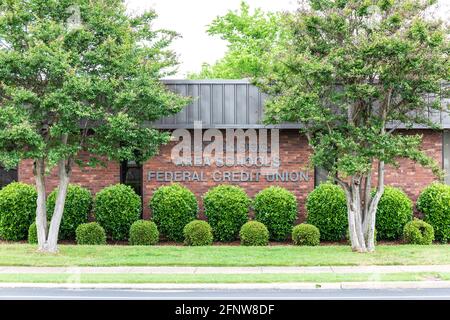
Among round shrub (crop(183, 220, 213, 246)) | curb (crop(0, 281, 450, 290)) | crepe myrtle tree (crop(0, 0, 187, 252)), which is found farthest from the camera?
round shrub (crop(183, 220, 213, 246))

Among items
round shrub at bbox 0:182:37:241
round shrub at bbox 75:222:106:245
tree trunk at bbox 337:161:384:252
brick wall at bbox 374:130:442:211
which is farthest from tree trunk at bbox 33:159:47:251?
brick wall at bbox 374:130:442:211

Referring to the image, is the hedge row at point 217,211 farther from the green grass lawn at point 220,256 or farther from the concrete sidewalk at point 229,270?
the concrete sidewalk at point 229,270

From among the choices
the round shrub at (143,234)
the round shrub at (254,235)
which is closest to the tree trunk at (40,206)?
the round shrub at (143,234)

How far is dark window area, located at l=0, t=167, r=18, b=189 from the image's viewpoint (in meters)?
20.1

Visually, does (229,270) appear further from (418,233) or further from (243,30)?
(243,30)

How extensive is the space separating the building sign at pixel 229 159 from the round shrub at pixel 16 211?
3382 mm

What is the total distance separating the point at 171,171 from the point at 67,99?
17.2ft

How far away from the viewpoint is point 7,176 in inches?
790

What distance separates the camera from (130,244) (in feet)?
60.1

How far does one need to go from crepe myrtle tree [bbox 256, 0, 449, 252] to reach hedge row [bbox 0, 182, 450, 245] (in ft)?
6.66

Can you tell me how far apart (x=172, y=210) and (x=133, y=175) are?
2053 mm

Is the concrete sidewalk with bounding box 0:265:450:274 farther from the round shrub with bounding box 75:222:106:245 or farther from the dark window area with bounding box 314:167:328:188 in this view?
the dark window area with bounding box 314:167:328:188

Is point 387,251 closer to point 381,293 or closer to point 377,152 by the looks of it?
point 377,152

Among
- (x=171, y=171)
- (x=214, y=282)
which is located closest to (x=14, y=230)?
(x=171, y=171)
